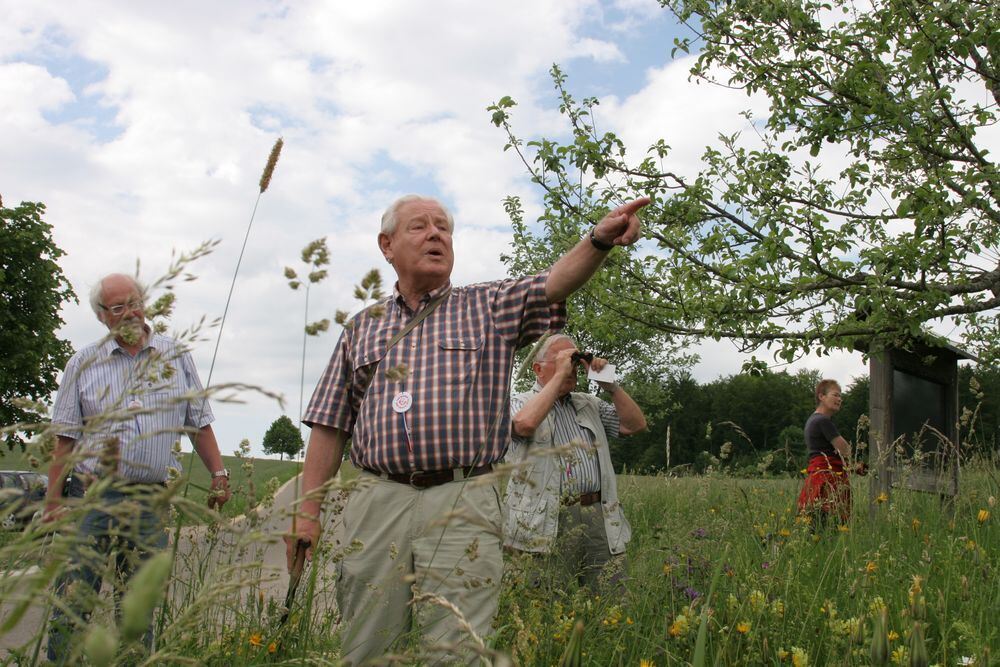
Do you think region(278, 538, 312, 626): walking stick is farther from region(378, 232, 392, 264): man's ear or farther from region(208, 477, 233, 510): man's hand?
region(378, 232, 392, 264): man's ear

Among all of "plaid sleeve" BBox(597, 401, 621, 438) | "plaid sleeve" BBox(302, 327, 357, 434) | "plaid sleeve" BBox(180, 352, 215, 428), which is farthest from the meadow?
"plaid sleeve" BBox(597, 401, 621, 438)

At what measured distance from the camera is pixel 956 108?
24.1 feet

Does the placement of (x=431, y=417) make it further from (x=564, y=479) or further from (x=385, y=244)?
(x=564, y=479)

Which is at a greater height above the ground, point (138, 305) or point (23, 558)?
point (138, 305)

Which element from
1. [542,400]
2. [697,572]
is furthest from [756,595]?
[542,400]

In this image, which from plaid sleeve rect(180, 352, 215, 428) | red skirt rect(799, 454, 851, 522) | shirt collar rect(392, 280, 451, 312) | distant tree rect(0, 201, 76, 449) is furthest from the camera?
distant tree rect(0, 201, 76, 449)

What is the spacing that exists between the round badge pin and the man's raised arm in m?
0.58

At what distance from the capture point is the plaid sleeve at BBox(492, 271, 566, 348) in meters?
3.21

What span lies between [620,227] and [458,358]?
0.77 m

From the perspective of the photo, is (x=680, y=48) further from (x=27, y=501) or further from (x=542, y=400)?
(x=27, y=501)

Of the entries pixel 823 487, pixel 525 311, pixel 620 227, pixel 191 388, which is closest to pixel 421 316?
pixel 525 311

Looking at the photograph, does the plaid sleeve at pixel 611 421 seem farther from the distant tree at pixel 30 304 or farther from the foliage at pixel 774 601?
the distant tree at pixel 30 304

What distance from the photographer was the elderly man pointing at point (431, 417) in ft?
9.69

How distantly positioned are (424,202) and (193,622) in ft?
8.28
